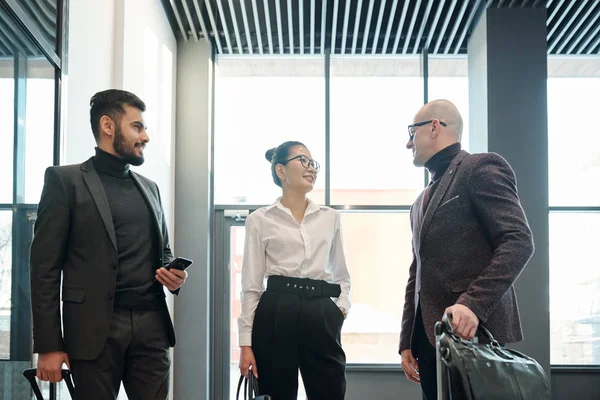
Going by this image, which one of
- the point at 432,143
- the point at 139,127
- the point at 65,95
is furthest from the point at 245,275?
the point at 65,95

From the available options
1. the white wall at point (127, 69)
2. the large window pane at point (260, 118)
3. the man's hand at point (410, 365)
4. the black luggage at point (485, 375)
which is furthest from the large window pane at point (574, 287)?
the black luggage at point (485, 375)

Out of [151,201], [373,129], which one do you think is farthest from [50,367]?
[373,129]

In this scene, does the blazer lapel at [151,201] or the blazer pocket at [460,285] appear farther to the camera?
the blazer lapel at [151,201]

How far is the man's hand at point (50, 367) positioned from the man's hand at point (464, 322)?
1299 mm

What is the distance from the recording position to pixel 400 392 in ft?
19.7

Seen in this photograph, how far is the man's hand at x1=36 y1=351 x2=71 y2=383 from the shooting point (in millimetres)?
2109

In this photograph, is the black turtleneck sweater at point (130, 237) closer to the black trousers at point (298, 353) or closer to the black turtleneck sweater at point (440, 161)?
the black trousers at point (298, 353)

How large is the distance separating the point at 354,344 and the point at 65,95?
381cm

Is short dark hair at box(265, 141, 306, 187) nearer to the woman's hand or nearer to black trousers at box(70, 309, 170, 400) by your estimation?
the woman's hand

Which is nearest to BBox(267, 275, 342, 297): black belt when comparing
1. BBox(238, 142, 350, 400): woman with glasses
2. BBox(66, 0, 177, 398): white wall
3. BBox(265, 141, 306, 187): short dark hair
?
BBox(238, 142, 350, 400): woman with glasses

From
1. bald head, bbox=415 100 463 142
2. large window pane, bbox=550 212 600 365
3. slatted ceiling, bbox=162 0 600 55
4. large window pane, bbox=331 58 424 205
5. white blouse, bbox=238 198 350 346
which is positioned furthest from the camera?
large window pane, bbox=331 58 424 205

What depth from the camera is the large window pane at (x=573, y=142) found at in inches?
246

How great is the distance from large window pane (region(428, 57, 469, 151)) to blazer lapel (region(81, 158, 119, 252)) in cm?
458

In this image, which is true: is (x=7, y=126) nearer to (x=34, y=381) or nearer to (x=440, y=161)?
(x=34, y=381)
